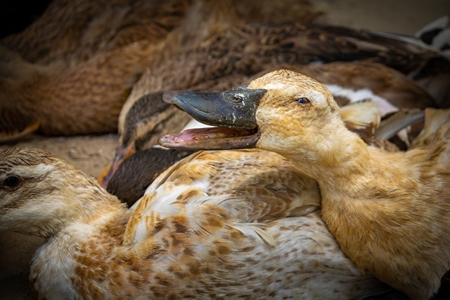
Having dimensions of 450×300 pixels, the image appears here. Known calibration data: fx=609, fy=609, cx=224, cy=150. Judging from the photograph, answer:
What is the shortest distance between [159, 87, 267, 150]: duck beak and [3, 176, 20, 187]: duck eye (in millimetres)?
579

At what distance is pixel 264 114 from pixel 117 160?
140cm

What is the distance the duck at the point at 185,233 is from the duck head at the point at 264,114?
32 centimetres

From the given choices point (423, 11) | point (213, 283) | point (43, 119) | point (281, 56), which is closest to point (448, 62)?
point (281, 56)

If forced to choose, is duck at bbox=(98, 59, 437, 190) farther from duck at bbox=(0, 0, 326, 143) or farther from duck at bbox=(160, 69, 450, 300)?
duck at bbox=(160, 69, 450, 300)

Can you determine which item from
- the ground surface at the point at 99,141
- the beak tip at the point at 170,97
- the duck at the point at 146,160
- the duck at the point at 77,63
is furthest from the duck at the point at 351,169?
the duck at the point at 77,63

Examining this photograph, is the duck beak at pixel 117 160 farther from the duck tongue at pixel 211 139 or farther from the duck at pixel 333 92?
the duck tongue at pixel 211 139

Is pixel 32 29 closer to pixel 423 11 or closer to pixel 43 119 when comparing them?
pixel 43 119

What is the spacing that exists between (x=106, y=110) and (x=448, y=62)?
77.0 inches

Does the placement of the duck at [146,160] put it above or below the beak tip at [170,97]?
below

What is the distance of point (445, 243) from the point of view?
204cm

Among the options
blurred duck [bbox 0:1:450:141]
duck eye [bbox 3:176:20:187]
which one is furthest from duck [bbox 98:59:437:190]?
duck eye [bbox 3:176:20:187]

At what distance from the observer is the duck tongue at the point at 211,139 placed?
6.10ft

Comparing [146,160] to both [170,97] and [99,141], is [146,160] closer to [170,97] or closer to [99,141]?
[99,141]

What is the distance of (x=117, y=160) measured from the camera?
3090 millimetres
